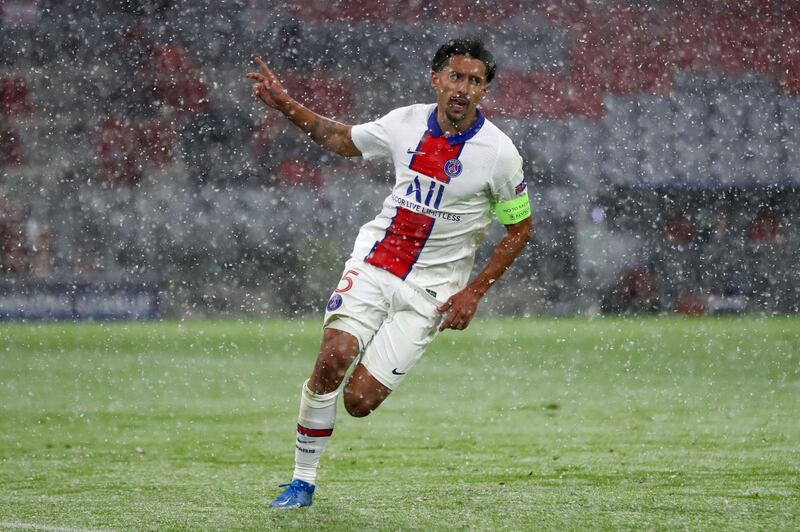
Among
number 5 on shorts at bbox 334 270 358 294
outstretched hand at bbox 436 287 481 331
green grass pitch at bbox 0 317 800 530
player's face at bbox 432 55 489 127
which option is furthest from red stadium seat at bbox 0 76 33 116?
outstretched hand at bbox 436 287 481 331

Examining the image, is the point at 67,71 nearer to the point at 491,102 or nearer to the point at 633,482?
the point at 491,102

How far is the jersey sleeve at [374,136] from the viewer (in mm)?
4555

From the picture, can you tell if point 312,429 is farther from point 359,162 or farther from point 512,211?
point 359,162

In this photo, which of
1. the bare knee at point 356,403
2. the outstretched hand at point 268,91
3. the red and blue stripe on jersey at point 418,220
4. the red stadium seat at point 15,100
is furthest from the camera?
the red stadium seat at point 15,100

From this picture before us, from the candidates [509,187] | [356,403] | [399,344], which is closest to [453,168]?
[509,187]

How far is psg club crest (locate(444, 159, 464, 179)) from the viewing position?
4406 millimetres

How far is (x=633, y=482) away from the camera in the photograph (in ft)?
16.0

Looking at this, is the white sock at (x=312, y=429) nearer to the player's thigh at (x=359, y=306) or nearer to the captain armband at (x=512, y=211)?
the player's thigh at (x=359, y=306)

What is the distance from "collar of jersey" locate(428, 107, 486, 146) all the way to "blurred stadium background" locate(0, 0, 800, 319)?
1334 cm

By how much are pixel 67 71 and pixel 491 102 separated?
7991 mm

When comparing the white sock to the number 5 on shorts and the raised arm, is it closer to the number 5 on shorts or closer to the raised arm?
the number 5 on shorts

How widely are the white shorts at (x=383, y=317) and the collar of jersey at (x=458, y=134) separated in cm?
57

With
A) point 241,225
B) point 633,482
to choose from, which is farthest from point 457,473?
point 241,225

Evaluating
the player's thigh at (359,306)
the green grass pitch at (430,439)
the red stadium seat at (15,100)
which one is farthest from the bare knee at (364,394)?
the red stadium seat at (15,100)
